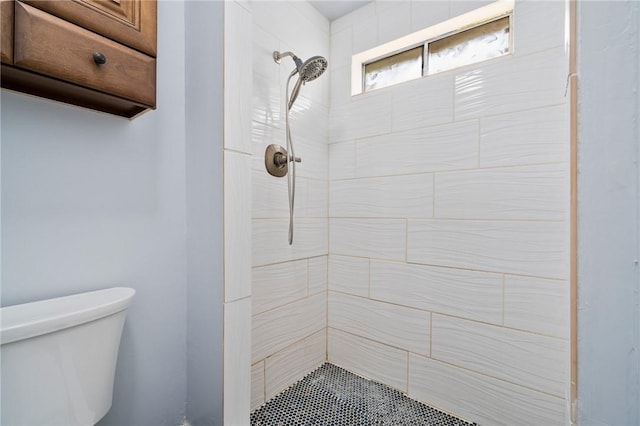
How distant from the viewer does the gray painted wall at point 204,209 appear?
→ 1.00m

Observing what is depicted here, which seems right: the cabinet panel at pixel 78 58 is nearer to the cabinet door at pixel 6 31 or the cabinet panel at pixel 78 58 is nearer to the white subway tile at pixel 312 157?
the cabinet door at pixel 6 31

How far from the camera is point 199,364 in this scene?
1097mm

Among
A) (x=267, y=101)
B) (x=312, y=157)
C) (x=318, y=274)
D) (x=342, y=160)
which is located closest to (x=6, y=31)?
(x=267, y=101)

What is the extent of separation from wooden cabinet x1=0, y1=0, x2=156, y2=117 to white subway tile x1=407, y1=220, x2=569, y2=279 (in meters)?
1.27

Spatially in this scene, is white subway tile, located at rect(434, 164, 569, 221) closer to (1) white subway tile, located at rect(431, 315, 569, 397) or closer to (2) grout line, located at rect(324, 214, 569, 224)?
(2) grout line, located at rect(324, 214, 569, 224)

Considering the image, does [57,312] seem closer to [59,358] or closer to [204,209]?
[59,358]

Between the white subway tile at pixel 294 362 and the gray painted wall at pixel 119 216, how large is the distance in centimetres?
43

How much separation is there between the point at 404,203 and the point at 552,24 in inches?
36.0

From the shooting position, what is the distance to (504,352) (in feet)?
4.10

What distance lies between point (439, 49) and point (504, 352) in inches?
58.3

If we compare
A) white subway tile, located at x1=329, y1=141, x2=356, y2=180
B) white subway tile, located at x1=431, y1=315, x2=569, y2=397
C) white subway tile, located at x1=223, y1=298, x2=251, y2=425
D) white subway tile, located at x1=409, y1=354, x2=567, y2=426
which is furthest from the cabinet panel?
white subway tile, located at x1=409, y1=354, x2=567, y2=426

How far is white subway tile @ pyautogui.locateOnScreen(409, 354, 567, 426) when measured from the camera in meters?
1.17

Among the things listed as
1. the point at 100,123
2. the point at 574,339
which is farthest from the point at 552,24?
the point at 100,123

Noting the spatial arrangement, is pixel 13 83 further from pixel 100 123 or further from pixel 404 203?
pixel 404 203
